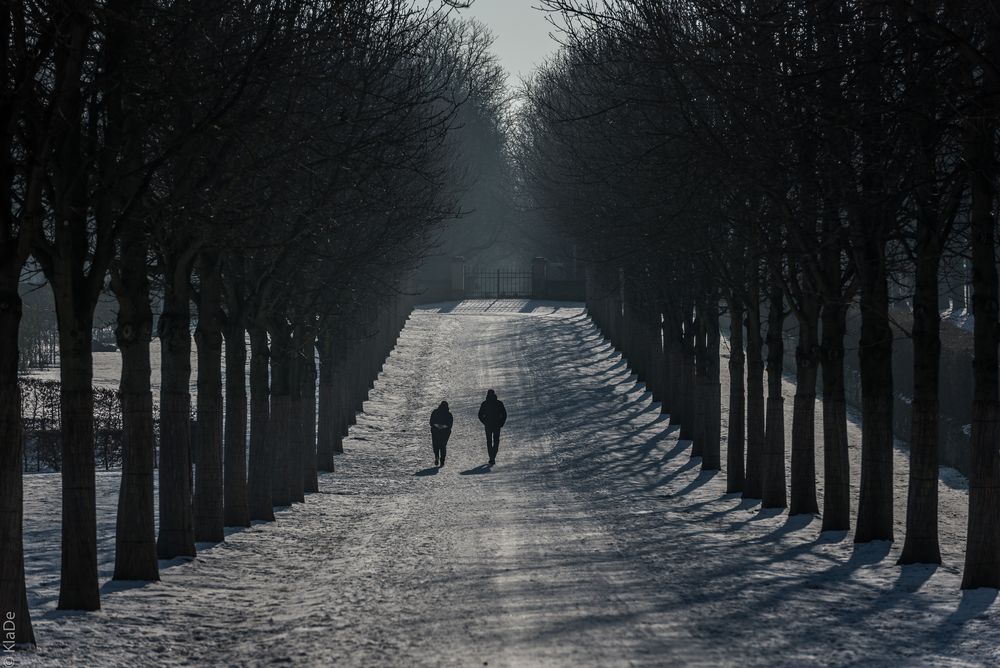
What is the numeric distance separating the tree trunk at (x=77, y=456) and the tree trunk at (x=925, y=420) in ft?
28.3

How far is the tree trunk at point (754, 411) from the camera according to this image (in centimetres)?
2248

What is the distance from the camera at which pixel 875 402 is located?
15547mm

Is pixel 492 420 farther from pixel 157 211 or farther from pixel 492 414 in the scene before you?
pixel 157 211

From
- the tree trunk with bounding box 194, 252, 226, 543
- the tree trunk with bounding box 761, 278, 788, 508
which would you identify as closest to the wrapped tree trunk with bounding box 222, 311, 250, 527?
the tree trunk with bounding box 194, 252, 226, 543

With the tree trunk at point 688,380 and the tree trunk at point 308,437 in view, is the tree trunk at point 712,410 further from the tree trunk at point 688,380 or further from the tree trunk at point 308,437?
the tree trunk at point 308,437

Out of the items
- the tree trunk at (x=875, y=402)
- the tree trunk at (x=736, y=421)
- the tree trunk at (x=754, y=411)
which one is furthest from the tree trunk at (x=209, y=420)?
the tree trunk at (x=736, y=421)

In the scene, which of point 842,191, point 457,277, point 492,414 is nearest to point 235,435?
point 842,191

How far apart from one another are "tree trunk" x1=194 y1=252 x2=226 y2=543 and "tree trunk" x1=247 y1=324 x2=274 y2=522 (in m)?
2.81

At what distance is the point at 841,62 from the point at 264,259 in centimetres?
929

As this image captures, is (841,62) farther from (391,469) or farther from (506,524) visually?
(391,469)

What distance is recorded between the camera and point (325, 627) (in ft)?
35.1

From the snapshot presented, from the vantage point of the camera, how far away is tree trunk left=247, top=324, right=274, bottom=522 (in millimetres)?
19844

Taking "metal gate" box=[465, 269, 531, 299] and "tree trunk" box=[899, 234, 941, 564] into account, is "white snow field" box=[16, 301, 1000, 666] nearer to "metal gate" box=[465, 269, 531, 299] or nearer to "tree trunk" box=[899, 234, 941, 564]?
"tree trunk" box=[899, 234, 941, 564]

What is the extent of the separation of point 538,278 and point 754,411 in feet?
209
